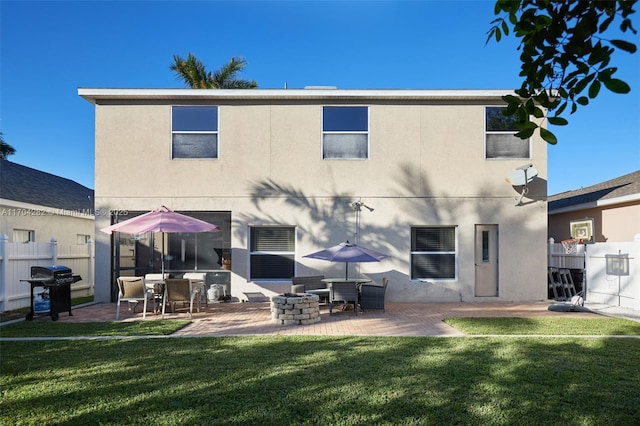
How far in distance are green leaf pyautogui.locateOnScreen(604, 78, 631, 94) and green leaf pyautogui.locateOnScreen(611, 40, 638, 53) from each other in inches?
7.1

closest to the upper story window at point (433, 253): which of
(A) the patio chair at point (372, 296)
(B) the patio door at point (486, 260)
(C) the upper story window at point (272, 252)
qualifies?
(B) the patio door at point (486, 260)

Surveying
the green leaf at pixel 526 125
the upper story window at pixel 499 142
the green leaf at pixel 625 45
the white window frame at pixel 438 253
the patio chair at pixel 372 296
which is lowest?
the patio chair at pixel 372 296

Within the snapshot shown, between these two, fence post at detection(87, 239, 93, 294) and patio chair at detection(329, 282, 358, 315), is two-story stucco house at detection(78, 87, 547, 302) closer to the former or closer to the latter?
patio chair at detection(329, 282, 358, 315)

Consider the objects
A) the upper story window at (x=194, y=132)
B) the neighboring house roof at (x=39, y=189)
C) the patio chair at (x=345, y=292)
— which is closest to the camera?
the patio chair at (x=345, y=292)

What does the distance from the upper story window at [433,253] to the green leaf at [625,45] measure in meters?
11.2

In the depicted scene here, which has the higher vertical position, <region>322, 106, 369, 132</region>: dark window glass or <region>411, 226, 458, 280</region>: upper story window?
<region>322, 106, 369, 132</region>: dark window glass

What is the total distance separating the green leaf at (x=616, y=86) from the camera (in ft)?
8.76

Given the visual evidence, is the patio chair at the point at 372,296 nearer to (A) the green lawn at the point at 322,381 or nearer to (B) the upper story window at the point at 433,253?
(B) the upper story window at the point at 433,253

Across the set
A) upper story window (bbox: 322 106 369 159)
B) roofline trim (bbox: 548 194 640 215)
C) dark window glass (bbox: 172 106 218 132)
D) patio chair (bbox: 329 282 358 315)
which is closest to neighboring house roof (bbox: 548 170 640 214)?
roofline trim (bbox: 548 194 640 215)

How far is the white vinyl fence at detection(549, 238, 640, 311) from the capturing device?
1183 cm

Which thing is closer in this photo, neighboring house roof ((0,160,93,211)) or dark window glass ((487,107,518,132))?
dark window glass ((487,107,518,132))

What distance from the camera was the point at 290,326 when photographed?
9.75 metres

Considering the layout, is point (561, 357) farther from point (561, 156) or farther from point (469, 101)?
point (561, 156)

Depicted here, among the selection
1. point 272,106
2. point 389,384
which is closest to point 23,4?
point 272,106
